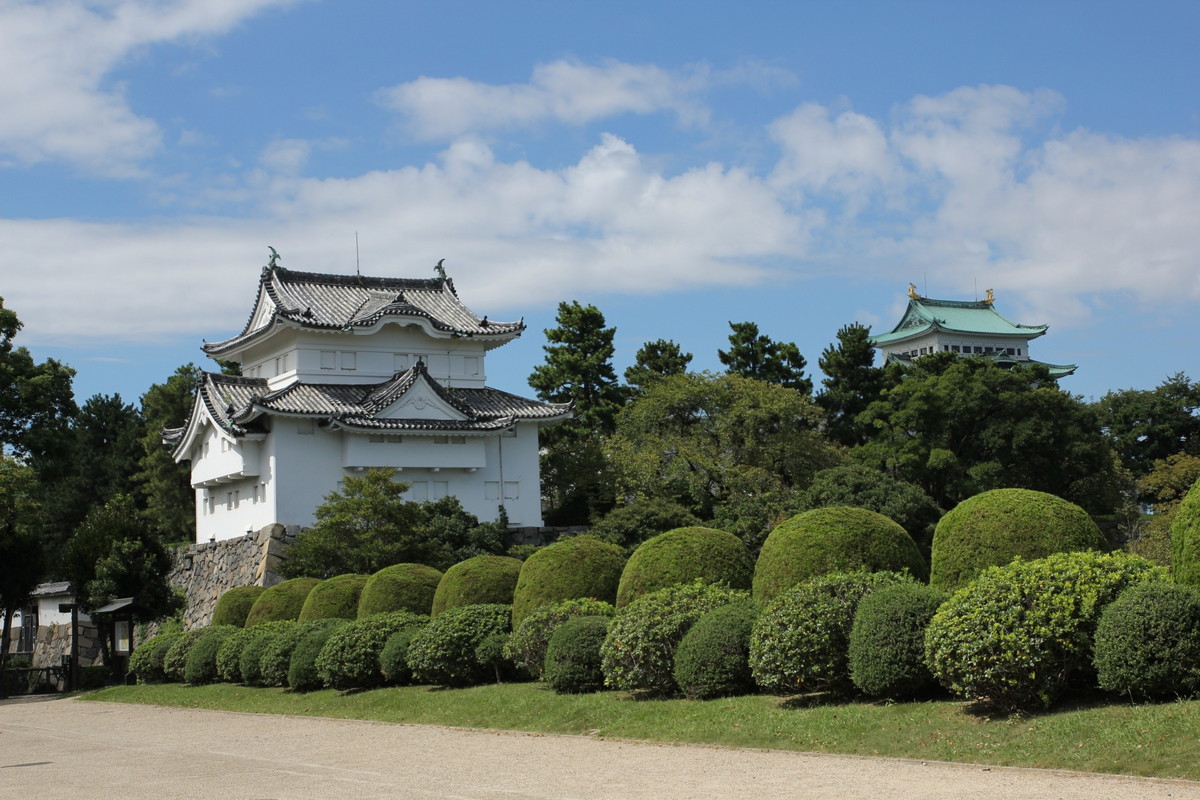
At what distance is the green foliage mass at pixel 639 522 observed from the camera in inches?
1649

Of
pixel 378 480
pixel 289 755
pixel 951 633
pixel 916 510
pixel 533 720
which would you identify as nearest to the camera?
pixel 951 633

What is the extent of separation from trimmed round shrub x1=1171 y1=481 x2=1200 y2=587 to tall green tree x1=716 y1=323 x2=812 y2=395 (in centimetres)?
4487

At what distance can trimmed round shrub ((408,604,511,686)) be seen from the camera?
2088 cm

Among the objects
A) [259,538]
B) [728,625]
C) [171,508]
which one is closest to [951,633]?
[728,625]

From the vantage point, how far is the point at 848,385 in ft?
191

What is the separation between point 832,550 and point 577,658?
4.49 m

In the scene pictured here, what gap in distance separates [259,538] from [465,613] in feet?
71.4

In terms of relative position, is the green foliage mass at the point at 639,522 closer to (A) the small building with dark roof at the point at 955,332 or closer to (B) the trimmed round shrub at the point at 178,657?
(B) the trimmed round shrub at the point at 178,657

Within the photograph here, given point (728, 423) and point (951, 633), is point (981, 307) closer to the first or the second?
point (728, 423)

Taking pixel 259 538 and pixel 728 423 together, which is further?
pixel 728 423

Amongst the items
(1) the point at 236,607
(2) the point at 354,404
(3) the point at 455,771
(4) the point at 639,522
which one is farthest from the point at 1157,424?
(3) the point at 455,771

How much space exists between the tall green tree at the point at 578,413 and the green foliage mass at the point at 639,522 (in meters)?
5.74

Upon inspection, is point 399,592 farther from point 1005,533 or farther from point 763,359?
point 763,359

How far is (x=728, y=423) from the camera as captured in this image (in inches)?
1885
